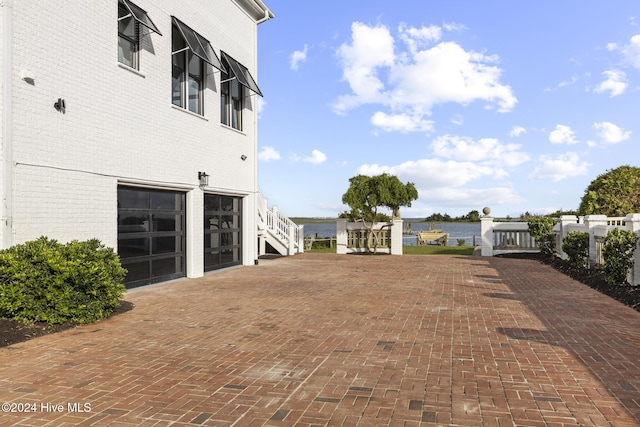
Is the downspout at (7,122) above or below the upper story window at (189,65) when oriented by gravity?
below

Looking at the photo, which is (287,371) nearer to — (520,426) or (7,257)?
(520,426)

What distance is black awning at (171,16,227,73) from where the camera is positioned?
11.6m

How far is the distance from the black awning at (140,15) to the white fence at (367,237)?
531 inches

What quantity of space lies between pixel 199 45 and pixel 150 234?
5.26m

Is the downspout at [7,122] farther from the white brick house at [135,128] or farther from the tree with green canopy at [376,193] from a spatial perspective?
the tree with green canopy at [376,193]

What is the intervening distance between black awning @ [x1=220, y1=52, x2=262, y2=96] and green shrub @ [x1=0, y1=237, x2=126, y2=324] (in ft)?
29.0

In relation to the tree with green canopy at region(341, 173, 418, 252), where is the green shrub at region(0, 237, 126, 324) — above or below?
below

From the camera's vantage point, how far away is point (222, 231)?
14586mm

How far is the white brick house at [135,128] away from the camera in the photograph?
765cm

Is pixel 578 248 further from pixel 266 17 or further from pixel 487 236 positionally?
pixel 266 17

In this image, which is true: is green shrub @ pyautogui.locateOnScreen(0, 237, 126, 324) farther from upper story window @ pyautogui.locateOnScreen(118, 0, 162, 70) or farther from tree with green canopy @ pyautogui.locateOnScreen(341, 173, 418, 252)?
tree with green canopy @ pyautogui.locateOnScreen(341, 173, 418, 252)

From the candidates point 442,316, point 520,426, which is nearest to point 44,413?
point 520,426

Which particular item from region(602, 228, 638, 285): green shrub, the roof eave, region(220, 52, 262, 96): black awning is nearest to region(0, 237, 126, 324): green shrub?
region(220, 52, 262, 96): black awning

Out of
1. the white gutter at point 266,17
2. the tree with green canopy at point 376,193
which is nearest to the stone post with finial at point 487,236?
the tree with green canopy at point 376,193
